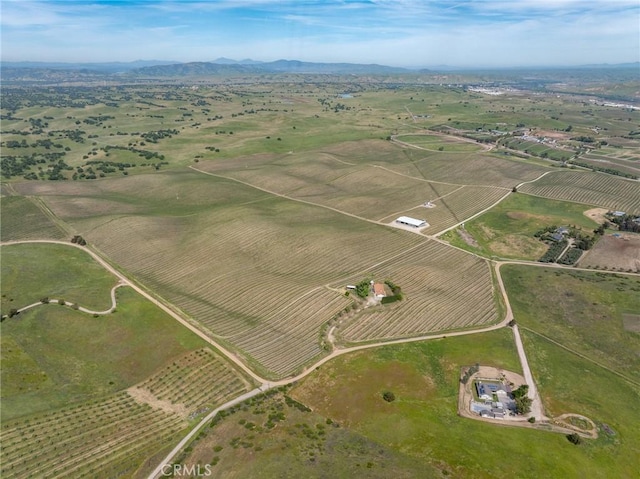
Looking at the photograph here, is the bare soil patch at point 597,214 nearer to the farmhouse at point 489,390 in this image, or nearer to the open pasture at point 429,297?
the open pasture at point 429,297

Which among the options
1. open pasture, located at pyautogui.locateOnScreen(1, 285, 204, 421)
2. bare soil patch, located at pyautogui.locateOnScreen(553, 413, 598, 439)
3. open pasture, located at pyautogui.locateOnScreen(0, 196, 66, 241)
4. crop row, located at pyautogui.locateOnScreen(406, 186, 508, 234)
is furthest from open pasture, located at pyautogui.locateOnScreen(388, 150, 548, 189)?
open pasture, located at pyautogui.locateOnScreen(0, 196, 66, 241)

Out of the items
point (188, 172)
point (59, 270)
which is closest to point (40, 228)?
point (59, 270)

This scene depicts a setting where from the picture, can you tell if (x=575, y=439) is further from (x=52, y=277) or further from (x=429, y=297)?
(x=52, y=277)

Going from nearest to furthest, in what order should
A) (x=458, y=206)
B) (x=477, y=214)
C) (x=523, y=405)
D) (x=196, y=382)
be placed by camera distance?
1. (x=523, y=405)
2. (x=196, y=382)
3. (x=477, y=214)
4. (x=458, y=206)

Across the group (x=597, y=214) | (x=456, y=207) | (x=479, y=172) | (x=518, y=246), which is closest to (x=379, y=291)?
(x=518, y=246)

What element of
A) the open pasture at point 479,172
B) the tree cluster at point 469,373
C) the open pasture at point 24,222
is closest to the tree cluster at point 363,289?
the tree cluster at point 469,373

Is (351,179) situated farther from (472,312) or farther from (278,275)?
(472,312)
